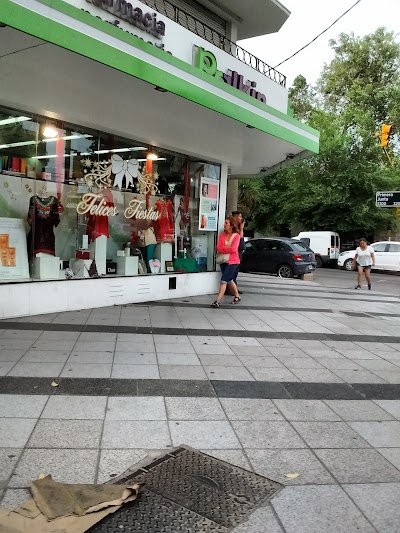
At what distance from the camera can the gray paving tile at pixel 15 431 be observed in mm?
3231

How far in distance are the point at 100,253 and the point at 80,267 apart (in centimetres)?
56

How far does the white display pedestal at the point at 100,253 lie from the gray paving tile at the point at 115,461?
5.53m

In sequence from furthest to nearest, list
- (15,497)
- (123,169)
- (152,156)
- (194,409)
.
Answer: (152,156), (123,169), (194,409), (15,497)

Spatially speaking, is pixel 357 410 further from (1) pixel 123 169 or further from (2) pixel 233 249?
(1) pixel 123 169

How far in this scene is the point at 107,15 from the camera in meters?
7.45

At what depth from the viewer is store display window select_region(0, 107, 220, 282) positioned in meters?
7.49

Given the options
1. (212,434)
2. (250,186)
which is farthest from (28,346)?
(250,186)

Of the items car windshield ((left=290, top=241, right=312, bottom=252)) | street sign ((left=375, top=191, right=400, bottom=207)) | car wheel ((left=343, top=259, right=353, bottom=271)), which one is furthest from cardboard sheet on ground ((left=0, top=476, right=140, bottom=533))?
car wheel ((left=343, top=259, right=353, bottom=271))

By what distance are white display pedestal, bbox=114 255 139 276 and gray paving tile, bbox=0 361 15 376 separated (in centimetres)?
404

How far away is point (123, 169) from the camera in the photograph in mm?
8945

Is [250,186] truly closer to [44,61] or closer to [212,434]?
[44,61]

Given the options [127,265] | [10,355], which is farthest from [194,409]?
[127,265]

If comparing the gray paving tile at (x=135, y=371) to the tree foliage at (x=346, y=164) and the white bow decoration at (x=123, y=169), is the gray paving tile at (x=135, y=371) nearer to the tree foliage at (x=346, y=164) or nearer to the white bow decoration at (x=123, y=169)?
the white bow decoration at (x=123, y=169)

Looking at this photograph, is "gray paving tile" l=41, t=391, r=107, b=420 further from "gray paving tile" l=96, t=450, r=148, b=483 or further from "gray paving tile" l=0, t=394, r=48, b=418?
"gray paving tile" l=96, t=450, r=148, b=483
